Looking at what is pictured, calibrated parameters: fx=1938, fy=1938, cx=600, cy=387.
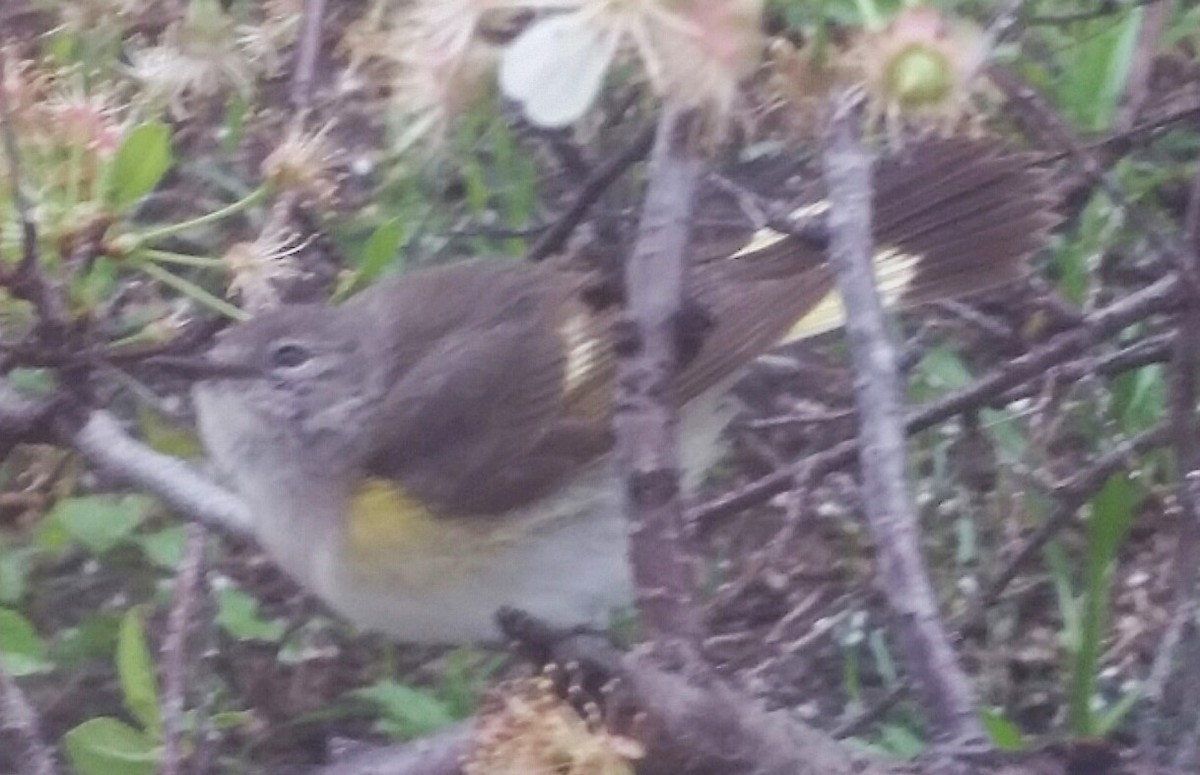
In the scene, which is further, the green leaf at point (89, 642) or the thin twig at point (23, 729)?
the green leaf at point (89, 642)

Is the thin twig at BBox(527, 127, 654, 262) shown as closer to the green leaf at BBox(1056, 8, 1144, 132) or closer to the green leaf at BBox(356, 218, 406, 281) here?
the green leaf at BBox(356, 218, 406, 281)

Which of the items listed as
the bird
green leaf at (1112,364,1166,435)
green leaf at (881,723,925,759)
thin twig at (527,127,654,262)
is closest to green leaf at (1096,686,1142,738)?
green leaf at (881,723,925,759)

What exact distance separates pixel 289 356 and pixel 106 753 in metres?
0.42

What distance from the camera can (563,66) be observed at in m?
0.98

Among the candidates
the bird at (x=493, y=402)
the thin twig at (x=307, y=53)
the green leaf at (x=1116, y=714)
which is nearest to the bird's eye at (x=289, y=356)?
the bird at (x=493, y=402)

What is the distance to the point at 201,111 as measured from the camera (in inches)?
77.8

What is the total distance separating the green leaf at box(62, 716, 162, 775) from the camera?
60.4 inches

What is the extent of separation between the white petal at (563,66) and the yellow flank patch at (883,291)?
3.24ft

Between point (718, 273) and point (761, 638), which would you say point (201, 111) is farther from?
point (761, 638)

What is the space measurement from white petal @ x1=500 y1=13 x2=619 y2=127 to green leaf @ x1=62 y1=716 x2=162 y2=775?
2.51ft

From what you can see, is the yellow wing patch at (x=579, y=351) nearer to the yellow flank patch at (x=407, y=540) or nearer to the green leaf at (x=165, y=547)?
the yellow flank patch at (x=407, y=540)

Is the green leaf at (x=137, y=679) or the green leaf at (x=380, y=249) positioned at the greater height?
the green leaf at (x=380, y=249)

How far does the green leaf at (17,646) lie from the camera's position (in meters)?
1.81

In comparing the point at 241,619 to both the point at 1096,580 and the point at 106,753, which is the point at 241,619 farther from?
the point at 1096,580
